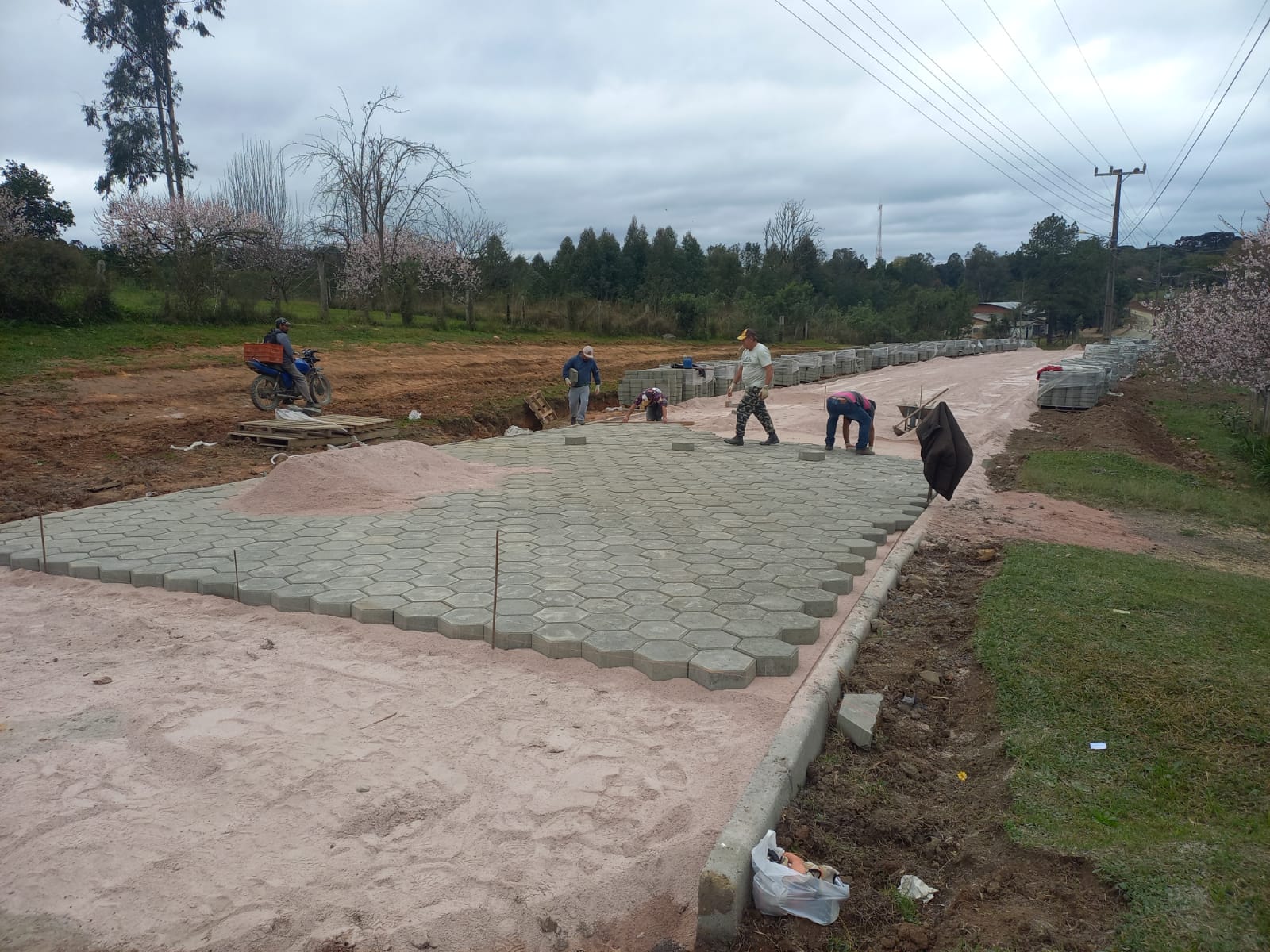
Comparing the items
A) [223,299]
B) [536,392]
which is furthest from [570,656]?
[223,299]

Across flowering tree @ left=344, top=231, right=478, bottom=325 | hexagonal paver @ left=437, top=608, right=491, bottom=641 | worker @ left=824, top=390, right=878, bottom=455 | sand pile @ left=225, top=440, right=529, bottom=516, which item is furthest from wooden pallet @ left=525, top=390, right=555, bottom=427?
flowering tree @ left=344, top=231, right=478, bottom=325

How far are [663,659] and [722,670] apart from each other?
31cm

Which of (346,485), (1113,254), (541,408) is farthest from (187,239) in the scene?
(1113,254)

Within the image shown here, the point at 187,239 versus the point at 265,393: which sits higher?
the point at 187,239

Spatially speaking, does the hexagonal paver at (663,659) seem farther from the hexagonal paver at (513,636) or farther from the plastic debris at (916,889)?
the plastic debris at (916,889)

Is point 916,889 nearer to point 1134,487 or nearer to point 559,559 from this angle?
point 559,559

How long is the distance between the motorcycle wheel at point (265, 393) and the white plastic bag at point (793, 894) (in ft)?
38.9

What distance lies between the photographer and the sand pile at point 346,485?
7.23 m

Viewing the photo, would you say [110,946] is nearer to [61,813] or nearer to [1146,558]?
[61,813]

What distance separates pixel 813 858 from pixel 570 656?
173 centimetres

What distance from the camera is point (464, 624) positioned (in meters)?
4.46

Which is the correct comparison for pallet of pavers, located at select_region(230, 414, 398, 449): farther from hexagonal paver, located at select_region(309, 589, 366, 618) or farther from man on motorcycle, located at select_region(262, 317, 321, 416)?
hexagonal paver, located at select_region(309, 589, 366, 618)

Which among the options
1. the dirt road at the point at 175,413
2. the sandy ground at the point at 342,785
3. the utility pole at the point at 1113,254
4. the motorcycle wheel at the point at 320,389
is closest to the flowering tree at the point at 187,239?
the dirt road at the point at 175,413

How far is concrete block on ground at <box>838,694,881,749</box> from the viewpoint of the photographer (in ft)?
12.1
